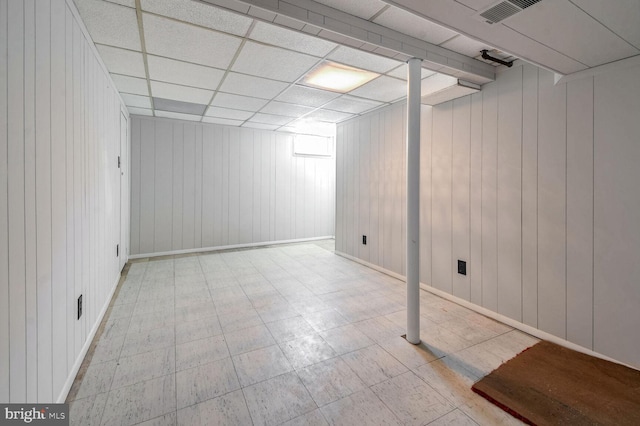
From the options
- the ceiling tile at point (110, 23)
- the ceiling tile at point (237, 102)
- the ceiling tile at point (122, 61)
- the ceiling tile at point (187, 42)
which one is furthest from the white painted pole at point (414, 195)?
the ceiling tile at point (122, 61)

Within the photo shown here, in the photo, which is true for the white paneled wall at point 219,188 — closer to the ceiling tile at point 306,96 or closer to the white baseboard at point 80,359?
the ceiling tile at point 306,96

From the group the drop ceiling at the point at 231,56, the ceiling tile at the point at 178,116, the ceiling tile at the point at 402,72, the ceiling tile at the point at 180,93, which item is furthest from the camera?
the ceiling tile at the point at 178,116

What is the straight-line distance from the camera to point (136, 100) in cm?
427

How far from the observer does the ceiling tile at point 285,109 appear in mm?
4382

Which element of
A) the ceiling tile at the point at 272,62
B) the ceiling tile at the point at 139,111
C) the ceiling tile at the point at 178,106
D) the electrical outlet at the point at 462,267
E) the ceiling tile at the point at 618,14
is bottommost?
the electrical outlet at the point at 462,267

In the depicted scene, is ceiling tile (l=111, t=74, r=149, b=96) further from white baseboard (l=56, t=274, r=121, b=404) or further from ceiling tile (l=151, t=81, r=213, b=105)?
white baseboard (l=56, t=274, r=121, b=404)

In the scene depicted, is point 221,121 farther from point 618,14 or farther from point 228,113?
point 618,14

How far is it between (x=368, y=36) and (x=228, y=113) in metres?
3.43

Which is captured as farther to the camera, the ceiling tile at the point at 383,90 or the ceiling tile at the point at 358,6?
the ceiling tile at the point at 383,90

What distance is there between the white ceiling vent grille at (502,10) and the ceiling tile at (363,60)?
1.17 meters

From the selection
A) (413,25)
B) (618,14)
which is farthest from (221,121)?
(618,14)

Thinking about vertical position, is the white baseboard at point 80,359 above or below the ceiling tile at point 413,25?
below

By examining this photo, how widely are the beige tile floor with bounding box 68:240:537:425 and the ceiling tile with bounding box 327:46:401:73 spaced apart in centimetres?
261

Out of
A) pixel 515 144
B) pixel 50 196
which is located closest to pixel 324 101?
pixel 515 144
